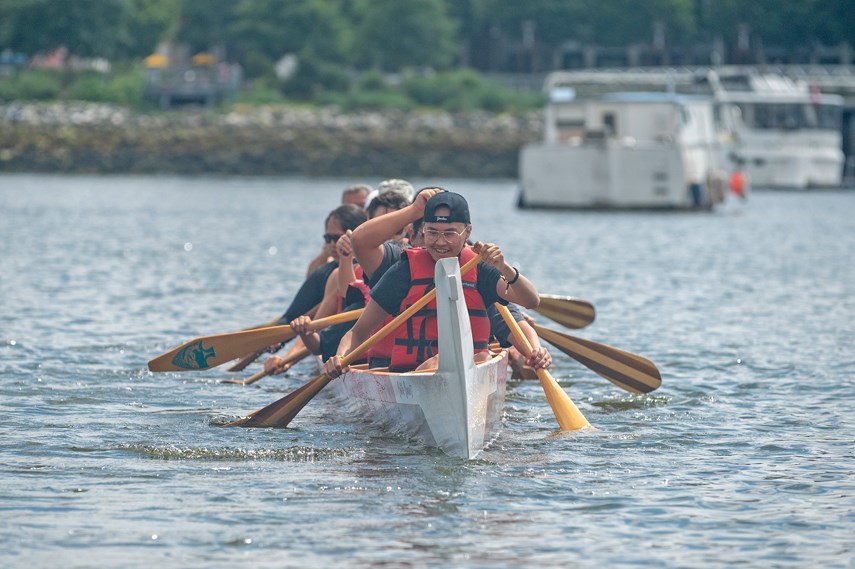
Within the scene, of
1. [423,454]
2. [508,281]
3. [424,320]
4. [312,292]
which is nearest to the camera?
[508,281]

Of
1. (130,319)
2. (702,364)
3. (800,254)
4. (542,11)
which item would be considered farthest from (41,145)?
(702,364)

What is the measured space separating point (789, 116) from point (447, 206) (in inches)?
3004

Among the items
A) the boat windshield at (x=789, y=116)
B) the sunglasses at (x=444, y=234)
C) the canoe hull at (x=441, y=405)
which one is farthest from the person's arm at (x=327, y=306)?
the boat windshield at (x=789, y=116)

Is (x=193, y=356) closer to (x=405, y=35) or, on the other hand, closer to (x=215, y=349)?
(x=215, y=349)

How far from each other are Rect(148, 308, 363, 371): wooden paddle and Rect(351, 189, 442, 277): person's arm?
1479 millimetres

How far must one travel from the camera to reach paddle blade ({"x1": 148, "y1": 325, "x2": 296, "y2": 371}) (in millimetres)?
13789

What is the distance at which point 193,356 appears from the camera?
1390cm

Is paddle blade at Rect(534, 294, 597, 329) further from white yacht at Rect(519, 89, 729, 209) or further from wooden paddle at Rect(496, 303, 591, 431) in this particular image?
white yacht at Rect(519, 89, 729, 209)

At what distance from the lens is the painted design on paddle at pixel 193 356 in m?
13.9

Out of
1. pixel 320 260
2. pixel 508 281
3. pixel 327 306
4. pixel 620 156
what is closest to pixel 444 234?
pixel 508 281

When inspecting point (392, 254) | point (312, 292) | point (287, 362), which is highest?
point (392, 254)

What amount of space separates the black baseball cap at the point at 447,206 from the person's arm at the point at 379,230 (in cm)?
24

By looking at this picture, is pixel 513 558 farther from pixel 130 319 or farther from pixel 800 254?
pixel 800 254

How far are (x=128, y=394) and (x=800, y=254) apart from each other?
81.8ft
